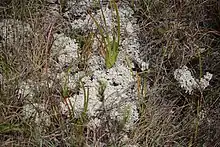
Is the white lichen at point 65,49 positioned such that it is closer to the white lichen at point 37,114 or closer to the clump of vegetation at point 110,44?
the clump of vegetation at point 110,44

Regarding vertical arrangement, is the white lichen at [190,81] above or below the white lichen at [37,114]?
above

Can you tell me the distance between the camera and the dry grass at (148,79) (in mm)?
1522

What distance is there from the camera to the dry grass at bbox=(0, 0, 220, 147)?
59.9 inches

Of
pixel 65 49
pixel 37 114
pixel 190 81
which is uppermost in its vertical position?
pixel 65 49

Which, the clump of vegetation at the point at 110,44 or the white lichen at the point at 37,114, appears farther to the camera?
the clump of vegetation at the point at 110,44

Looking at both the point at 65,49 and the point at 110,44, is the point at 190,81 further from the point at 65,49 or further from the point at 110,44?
the point at 65,49

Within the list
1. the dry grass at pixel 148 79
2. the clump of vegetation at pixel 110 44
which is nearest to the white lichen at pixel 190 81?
the dry grass at pixel 148 79

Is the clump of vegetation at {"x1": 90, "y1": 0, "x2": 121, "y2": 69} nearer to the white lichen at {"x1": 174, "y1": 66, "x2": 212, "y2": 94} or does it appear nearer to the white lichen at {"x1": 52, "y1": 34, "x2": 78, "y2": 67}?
the white lichen at {"x1": 52, "y1": 34, "x2": 78, "y2": 67}

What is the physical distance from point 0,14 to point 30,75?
348mm

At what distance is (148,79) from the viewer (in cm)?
171

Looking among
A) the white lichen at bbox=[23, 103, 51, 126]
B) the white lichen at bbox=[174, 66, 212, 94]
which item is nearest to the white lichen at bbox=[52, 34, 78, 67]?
the white lichen at bbox=[23, 103, 51, 126]

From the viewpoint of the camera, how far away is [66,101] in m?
1.56

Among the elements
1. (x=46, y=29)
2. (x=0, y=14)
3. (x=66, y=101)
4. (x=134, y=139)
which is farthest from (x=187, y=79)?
(x=0, y=14)

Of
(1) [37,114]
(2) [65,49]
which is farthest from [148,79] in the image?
(1) [37,114]
